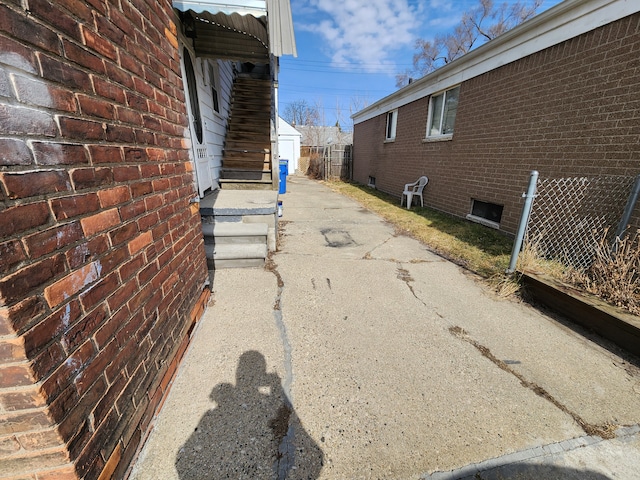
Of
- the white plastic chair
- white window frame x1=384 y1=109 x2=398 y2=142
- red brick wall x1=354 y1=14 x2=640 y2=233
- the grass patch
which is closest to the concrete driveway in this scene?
the grass patch

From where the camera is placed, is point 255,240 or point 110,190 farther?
point 255,240

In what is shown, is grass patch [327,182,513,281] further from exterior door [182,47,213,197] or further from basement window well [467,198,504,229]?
exterior door [182,47,213,197]

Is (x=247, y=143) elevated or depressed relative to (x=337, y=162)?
elevated

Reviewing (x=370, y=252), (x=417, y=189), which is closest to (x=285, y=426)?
(x=370, y=252)

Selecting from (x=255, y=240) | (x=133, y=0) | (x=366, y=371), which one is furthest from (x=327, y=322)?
(x=133, y=0)

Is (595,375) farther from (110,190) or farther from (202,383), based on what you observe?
(110,190)

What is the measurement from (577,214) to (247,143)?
21.1 ft

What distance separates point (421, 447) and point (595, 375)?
62.8 inches

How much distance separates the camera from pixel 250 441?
1.48 meters

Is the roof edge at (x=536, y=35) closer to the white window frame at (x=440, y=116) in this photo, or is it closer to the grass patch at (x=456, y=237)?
the white window frame at (x=440, y=116)

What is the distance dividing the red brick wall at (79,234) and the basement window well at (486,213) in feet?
20.1

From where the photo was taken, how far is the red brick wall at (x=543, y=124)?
349 centimetres

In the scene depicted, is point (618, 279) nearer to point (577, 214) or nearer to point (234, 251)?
point (577, 214)

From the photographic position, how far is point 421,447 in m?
1.49
